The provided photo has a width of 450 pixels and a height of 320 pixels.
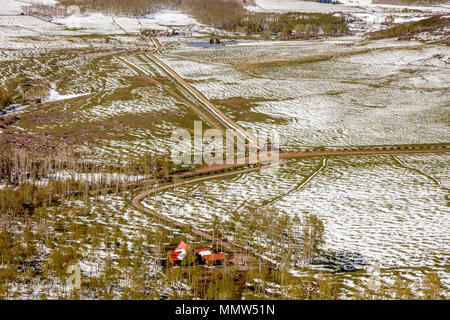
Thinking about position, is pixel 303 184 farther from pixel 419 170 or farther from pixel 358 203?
pixel 419 170

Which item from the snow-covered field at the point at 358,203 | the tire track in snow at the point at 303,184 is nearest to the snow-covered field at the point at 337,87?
the tire track in snow at the point at 303,184

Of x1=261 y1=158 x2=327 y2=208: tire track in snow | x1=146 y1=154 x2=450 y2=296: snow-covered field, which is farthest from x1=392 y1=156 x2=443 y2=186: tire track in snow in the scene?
x1=261 y1=158 x2=327 y2=208: tire track in snow

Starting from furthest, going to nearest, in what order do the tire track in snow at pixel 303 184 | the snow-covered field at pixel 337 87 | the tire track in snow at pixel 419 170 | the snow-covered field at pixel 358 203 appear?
1. the snow-covered field at pixel 337 87
2. the tire track in snow at pixel 419 170
3. the tire track in snow at pixel 303 184
4. the snow-covered field at pixel 358 203

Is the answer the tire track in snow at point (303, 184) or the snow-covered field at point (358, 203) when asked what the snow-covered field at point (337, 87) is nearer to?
the tire track in snow at point (303, 184)

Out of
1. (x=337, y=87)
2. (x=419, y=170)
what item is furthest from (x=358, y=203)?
(x=337, y=87)

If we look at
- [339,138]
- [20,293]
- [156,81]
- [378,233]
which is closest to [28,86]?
[156,81]

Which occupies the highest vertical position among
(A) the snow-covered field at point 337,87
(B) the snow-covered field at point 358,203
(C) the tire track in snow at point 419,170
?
(A) the snow-covered field at point 337,87

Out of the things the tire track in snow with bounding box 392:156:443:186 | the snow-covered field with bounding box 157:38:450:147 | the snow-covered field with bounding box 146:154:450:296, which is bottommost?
the snow-covered field with bounding box 146:154:450:296

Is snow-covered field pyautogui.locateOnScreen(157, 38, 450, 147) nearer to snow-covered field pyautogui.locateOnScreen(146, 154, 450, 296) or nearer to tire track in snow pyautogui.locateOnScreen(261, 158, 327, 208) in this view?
tire track in snow pyautogui.locateOnScreen(261, 158, 327, 208)

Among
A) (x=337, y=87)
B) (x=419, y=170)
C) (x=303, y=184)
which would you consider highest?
(x=337, y=87)

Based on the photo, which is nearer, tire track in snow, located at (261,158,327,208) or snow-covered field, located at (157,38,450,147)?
tire track in snow, located at (261,158,327,208)
